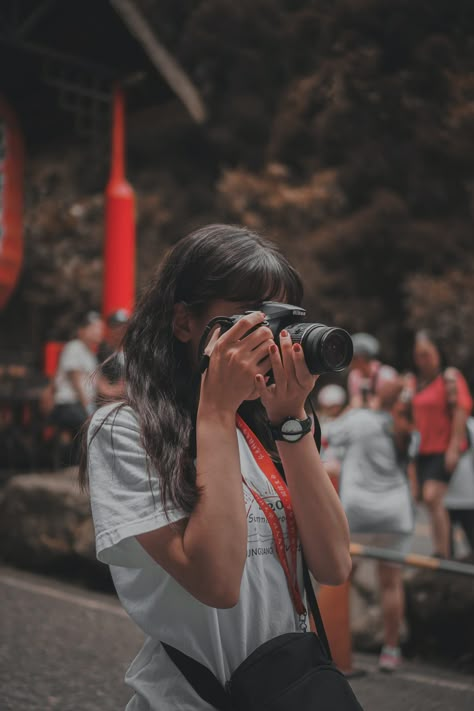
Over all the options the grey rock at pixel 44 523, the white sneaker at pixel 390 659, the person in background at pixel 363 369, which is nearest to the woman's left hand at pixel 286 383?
the white sneaker at pixel 390 659

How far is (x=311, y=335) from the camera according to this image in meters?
1.33

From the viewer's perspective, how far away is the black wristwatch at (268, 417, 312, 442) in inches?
55.6

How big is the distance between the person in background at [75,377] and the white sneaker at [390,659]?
11.2 ft

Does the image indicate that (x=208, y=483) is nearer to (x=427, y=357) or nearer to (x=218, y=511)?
(x=218, y=511)

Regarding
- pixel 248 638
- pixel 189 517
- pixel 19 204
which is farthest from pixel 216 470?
pixel 19 204

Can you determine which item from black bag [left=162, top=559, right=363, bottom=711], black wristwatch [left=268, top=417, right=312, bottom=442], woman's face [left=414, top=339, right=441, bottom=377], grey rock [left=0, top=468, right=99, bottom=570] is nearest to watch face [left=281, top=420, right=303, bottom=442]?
black wristwatch [left=268, top=417, right=312, bottom=442]

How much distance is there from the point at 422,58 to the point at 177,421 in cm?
917

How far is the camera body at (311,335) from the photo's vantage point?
1332mm

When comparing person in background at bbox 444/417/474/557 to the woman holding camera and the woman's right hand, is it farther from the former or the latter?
the woman's right hand

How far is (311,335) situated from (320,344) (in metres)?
0.02

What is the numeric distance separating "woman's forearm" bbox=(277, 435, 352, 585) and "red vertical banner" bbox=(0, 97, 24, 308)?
7.00m

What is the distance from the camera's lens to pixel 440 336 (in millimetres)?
13883

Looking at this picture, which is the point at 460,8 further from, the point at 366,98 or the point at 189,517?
the point at 189,517

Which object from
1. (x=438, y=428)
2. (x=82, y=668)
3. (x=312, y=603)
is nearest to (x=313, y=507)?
(x=312, y=603)
